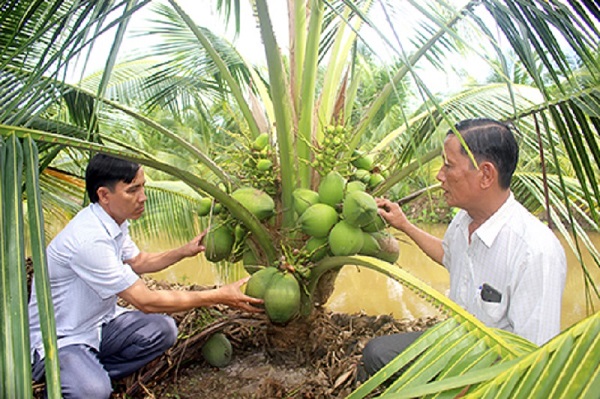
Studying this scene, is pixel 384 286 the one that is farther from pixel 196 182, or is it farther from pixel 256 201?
pixel 196 182

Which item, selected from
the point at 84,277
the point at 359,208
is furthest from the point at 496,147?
the point at 84,277

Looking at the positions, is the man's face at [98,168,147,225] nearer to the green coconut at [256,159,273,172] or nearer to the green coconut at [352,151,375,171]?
the green coconut at [256,159,273,172]

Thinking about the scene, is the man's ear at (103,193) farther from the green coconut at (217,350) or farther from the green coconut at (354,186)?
the green coconut at (354,186)

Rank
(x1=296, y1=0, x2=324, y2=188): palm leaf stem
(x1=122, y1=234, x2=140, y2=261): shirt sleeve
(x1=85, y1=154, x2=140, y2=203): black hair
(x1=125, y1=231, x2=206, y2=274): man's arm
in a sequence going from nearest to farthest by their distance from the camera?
1. (x1=85, y1=154, x2=140, y2=203): black hair
2. (x1=296, y1=0, x2=324, y2=188): palm leaf stem
3. (x1=125, y1=231, x2=206, y2=274): man's arm
4. (x1=122, y1=234, x2=140, y2=261): shirt sleeve

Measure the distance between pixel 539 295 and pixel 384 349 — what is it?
2.58ft

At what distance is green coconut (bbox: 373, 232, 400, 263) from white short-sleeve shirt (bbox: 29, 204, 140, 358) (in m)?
1.05

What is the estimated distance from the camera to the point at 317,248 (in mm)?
2229

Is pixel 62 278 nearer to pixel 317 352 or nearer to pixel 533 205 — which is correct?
pixel 317 352

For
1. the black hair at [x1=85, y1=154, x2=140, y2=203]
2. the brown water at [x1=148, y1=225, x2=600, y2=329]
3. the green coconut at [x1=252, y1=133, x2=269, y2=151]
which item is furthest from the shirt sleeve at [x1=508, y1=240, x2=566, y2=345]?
the brown water at [x1=148, y1=225, x2=600, y2=329]

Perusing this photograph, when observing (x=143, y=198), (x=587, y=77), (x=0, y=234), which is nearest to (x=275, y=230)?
(x=143, y=198)

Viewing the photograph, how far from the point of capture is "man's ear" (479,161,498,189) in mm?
1745

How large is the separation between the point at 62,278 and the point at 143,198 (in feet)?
1.60

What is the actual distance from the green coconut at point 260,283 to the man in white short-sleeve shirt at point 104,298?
1.3 inches

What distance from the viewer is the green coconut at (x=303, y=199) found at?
2.20 m
